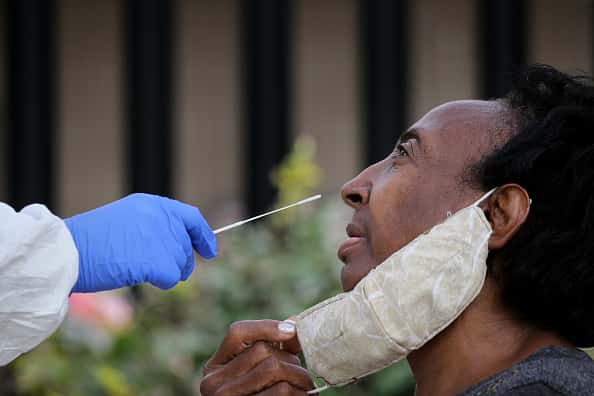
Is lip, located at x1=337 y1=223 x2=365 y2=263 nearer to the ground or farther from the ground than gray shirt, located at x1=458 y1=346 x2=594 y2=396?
farther from the ground

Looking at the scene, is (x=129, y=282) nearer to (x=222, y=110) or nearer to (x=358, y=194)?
(x=358, y=194)

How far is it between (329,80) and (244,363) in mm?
4229

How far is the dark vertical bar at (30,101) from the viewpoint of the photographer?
6312mm

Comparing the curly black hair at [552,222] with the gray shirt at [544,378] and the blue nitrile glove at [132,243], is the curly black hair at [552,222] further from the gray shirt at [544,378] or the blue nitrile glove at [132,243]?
the blue nitrile glove at [132,243]

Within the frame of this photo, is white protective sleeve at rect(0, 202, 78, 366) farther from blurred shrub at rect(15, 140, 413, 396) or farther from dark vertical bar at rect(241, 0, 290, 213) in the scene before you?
dark vertical bar at rect(241, 0, 290, 213)

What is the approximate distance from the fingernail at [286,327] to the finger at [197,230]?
290 mm

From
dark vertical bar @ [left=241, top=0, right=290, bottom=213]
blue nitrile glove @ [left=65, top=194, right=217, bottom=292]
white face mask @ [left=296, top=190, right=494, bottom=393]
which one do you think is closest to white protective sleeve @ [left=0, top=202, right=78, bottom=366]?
blue nitrile glove @ [left=65, top=194, right=217, bottom=292]

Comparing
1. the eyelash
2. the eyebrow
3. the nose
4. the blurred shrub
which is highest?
the eyebrow

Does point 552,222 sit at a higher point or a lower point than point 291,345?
higher

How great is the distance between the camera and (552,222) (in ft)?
6.91

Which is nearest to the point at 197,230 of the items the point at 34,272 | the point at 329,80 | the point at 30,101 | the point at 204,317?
the point at 34,272

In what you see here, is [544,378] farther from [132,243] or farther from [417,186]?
[132,243]

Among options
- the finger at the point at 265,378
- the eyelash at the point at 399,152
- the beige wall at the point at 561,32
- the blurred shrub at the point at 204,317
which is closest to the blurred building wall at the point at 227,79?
the beige wall at the point at 561,32

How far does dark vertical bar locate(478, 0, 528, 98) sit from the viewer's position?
6242 millimetres
